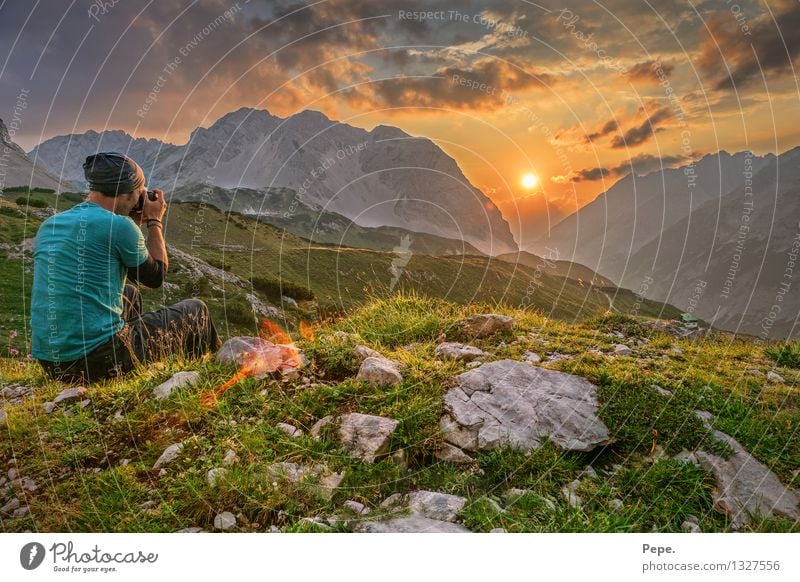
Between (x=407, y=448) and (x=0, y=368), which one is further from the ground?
(x=407, y=448)

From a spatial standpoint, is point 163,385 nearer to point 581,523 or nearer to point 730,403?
point 581,523

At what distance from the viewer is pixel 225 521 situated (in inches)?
151

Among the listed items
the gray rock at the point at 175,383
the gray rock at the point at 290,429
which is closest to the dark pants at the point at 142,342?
the gray rock at the point at 175,383

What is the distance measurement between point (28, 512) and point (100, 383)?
244 centimetres

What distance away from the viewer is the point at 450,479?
14.0 feet

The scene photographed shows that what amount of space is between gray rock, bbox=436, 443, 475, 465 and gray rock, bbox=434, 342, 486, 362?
1.67m

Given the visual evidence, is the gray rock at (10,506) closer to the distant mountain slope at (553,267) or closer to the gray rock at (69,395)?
the gray rock at (69,395)

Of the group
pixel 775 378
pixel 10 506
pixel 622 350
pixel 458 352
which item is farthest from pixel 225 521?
pixel 775 378

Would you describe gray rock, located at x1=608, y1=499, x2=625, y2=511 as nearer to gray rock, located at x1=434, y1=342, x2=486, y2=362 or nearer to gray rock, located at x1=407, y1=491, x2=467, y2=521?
gray rock, located at x1=407, y1=491, x2=467, y2=521

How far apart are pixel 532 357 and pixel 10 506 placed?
5.94 metres

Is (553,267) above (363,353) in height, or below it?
above

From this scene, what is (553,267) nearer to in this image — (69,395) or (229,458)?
(69,395)

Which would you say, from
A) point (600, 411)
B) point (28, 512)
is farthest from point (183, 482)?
point (600, 411)

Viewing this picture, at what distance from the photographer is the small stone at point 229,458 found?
4316 millimetres
